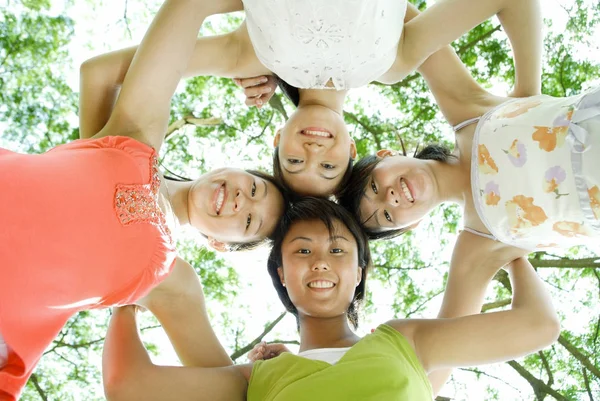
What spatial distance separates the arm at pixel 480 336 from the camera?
252 centimetres

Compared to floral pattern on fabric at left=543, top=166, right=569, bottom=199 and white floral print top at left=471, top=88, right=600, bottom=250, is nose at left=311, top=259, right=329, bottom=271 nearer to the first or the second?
white floral print top at left=471, top=88, right=600, bottom=250

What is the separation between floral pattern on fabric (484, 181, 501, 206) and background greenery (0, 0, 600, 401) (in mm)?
1502

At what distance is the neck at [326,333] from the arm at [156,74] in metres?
1.21

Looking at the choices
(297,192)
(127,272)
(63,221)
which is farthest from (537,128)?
(63,221)

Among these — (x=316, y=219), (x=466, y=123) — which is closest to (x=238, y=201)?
(x=316, y=219)

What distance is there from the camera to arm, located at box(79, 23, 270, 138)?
2.70m

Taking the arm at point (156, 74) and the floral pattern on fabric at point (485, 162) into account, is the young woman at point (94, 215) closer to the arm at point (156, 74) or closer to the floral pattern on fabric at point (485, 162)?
the arm at point (156, 74)

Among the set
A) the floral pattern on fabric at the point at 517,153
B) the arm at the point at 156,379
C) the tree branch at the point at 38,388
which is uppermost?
the floral pattern on fabric at the point at 517,153

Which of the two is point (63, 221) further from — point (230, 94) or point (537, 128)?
point (230, 94)

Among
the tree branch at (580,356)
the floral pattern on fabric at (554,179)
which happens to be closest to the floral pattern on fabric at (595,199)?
the floral pattern on fabric at (554,179)

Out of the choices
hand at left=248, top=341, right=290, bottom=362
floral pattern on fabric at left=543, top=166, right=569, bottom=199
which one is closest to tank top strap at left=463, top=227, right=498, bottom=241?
floral pattern on fabric at left=543, top=166, right=569, bottom=199

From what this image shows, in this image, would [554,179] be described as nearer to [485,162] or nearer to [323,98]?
[485,162]

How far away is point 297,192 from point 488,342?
1262mm

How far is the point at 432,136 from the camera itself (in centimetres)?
483
